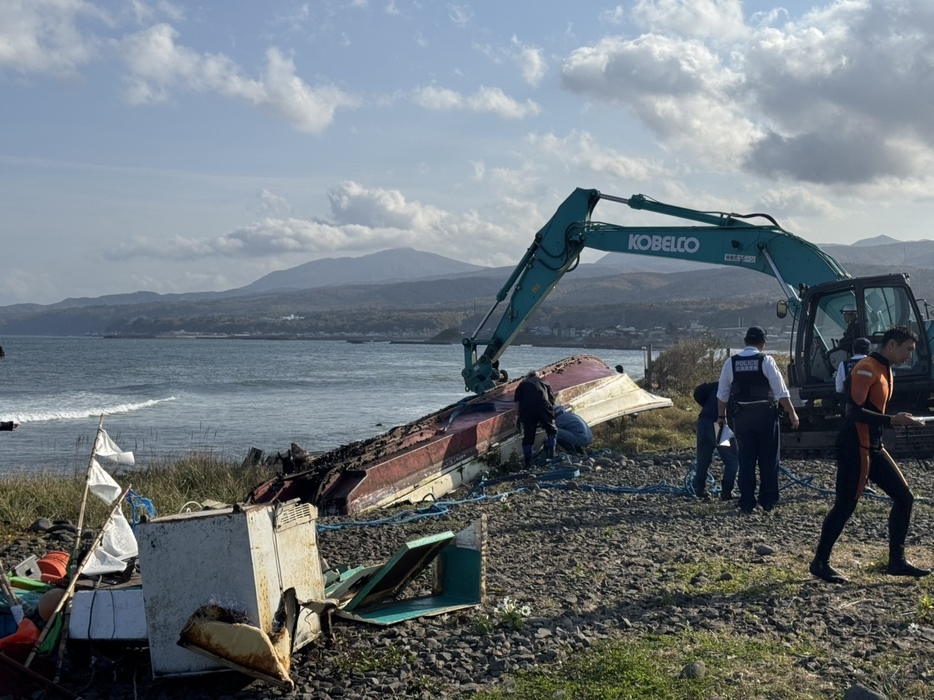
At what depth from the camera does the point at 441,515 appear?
10.8 m

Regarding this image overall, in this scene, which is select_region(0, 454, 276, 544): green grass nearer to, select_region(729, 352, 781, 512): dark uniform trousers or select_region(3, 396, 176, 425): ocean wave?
select_region(729, 352, 781, 512): dark uniform trousers

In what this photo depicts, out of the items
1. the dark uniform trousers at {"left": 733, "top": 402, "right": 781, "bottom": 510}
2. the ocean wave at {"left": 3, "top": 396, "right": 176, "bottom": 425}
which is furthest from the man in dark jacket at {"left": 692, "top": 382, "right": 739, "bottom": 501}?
the ocean wave at {"left": 3, "top": 396, "right": 176, "bottom": 425}

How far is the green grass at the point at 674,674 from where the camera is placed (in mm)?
5055

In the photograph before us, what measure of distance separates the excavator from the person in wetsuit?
21.3ft

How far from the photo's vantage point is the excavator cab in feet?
44.1

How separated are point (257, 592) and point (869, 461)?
14.8ft

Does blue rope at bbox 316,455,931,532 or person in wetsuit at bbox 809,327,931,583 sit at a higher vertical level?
person in wetsuit at bbox 809,327,931,583

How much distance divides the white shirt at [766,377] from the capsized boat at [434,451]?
4514mm

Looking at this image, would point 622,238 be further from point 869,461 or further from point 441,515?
point 869,461

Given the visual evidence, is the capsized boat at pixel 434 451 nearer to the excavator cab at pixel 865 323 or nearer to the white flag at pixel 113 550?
the white flag at pixel 113 550

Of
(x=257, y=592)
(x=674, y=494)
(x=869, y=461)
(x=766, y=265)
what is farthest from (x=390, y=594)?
(x=766, y=265)

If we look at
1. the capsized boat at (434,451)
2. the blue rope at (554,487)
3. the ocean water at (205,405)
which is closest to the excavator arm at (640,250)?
the capsized boat at (434,451)

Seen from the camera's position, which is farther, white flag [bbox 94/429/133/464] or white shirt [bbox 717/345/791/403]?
white shirt [bbox 717/345/791/403]

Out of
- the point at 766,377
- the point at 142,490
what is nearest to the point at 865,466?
the point at 766,377
